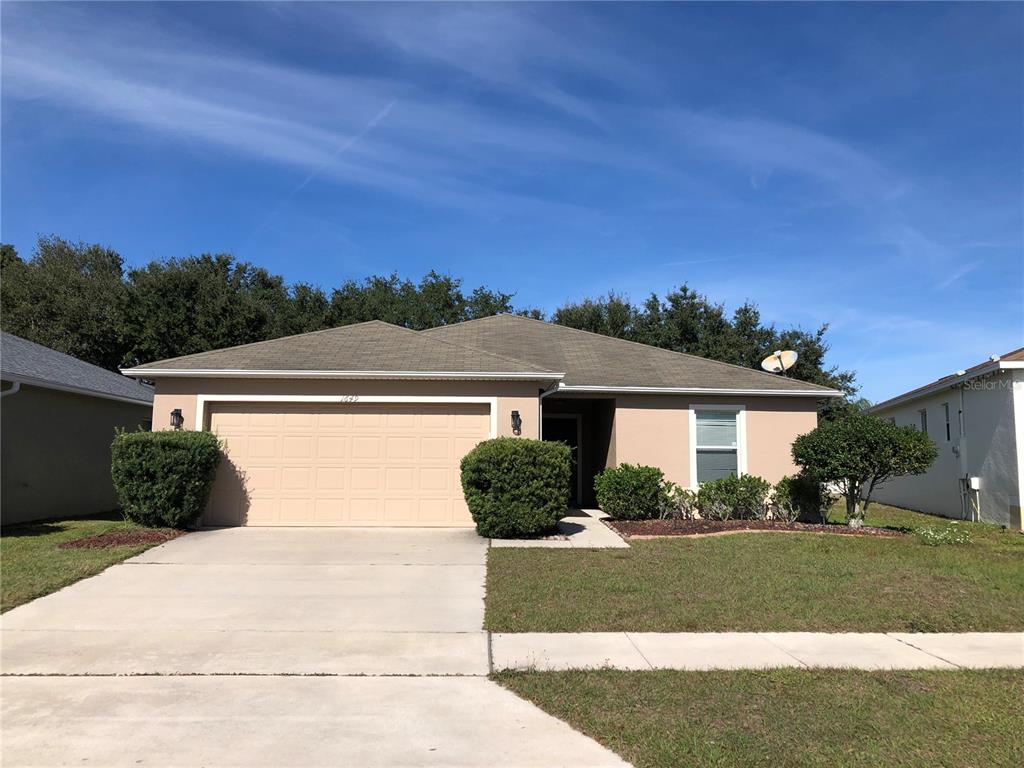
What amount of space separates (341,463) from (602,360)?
702cm

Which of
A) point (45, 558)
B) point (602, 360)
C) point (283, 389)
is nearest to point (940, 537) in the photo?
point (602, 360)

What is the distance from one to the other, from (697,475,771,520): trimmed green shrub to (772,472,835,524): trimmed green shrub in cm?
46

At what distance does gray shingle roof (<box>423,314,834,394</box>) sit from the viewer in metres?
14.8

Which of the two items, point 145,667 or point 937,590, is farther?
point 937,590

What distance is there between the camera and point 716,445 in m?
14.7

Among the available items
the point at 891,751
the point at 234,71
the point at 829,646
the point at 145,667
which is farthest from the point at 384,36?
the point at 891,751

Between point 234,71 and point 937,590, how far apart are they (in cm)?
1289

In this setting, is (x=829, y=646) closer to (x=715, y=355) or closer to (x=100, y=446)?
(x=100, y=446)

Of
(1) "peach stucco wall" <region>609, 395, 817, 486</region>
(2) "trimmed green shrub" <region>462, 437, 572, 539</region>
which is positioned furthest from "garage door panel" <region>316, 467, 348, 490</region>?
(1) "peach stucco wall" <region>609, 395, 817, 486</region>

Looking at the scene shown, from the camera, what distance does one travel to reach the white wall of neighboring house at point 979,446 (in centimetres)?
1419

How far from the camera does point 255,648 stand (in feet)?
18.9

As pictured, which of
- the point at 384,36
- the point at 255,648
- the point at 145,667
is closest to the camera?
the point at 145,667

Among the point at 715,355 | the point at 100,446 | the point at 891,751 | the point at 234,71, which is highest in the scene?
the point at 234,71

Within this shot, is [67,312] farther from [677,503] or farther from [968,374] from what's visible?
[968,374]
